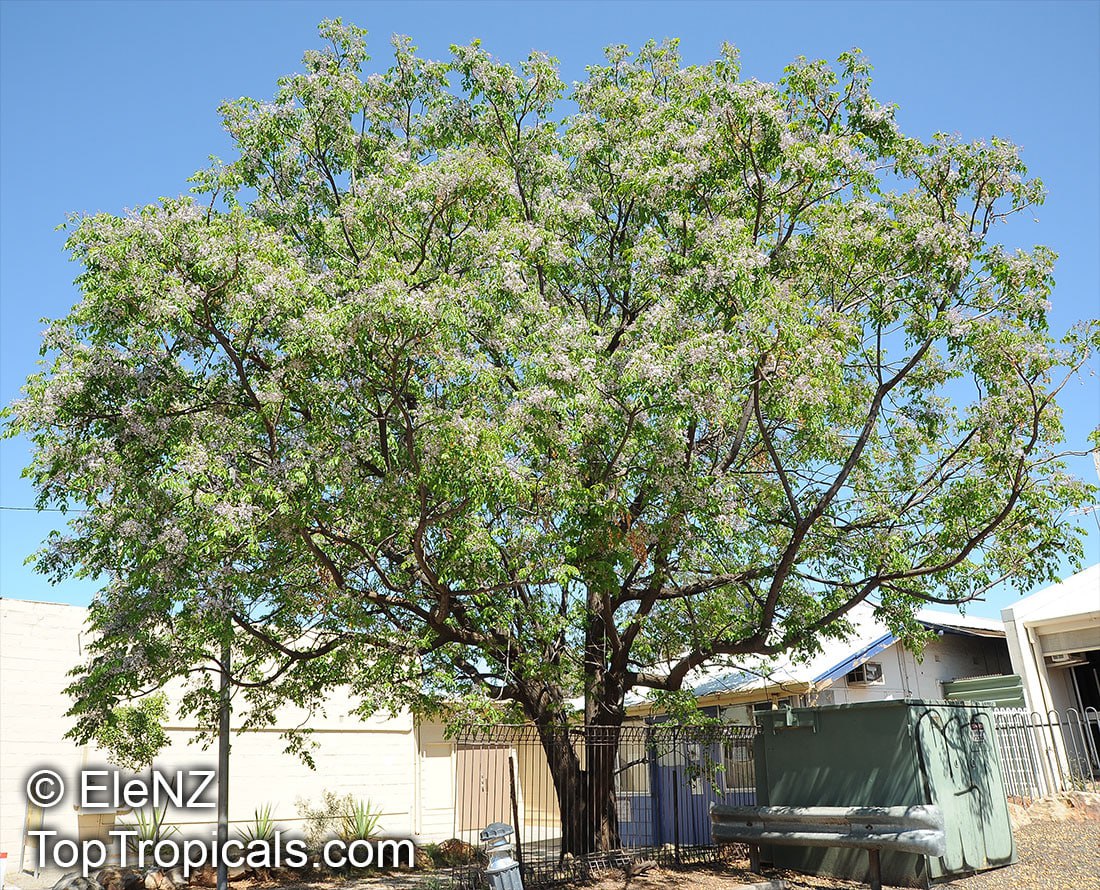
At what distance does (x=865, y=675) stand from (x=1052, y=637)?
408 centimetres

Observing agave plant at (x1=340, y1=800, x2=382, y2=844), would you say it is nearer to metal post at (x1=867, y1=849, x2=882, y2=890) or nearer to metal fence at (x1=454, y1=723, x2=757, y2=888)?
metal fence at (x1=454, y1=723, x2=757, y2=888)

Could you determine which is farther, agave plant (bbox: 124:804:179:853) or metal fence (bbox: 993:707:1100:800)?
agave plant (bbox: 124:804:179:853)

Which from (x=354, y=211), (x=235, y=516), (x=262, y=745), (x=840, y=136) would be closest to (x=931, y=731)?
(x=840, y=136)

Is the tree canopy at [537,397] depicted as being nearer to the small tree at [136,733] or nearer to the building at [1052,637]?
the small tree at [136,733]

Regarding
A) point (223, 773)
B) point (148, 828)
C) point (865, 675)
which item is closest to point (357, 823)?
point (148, 828)

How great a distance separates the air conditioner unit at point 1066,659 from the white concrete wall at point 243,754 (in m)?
13.2

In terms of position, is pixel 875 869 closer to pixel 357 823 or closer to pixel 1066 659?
pixel 1066 659

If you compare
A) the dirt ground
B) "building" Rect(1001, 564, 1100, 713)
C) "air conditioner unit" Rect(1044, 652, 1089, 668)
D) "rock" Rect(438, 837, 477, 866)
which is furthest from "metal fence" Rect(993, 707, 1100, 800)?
"rock" Rect(438, 837, 477, 866)

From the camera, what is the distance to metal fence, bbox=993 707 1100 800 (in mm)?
15633

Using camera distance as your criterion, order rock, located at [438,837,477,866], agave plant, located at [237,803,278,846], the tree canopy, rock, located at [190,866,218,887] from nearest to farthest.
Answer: the tree canopy
rock, located at [190,866,218,887]
rock, located at [438,837,477,866]
agave plant, located at [237,803,278,846]

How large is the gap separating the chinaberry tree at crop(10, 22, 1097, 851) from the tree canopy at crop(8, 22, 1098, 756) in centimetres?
6

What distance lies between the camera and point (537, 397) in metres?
10.2

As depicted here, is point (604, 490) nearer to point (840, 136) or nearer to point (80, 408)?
point (840, 136)

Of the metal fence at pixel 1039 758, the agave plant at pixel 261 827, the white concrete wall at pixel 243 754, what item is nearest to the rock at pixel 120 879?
the white concrete wall at pixel 243 754
